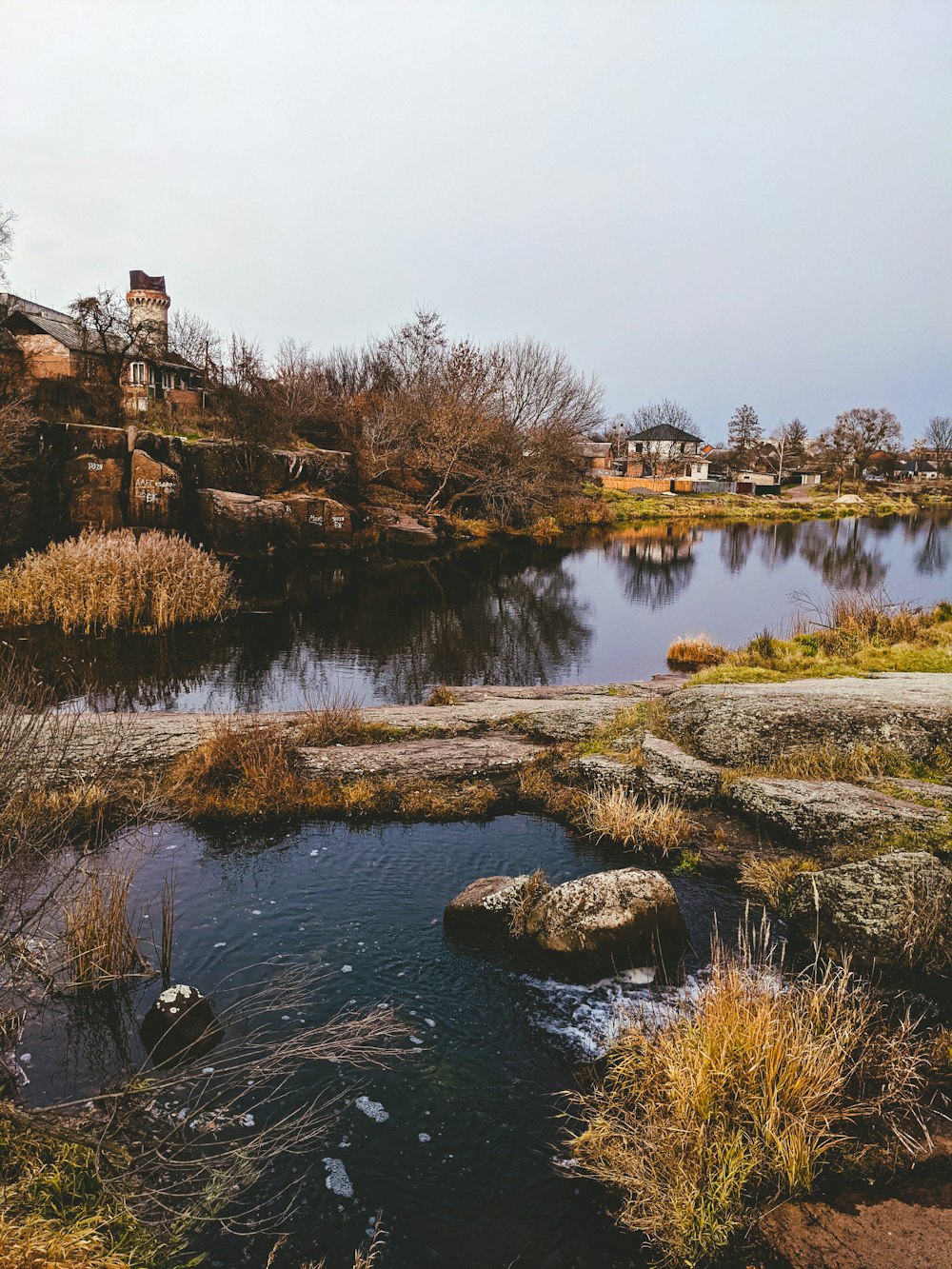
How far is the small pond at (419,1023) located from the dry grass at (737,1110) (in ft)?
1.27

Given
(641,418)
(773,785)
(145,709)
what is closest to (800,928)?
(773,785)

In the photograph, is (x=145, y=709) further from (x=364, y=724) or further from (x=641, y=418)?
(x=641, y=418)

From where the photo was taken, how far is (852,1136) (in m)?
5.12

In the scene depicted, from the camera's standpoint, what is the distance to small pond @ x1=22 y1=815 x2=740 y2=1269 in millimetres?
4988

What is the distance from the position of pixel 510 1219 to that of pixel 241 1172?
1777 millimetres

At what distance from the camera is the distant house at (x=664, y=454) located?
10744cm

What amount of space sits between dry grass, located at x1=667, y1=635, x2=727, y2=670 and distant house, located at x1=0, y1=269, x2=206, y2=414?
3462 cm

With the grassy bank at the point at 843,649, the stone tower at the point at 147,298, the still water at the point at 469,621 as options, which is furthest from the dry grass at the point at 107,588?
the stone tower at the point at 147,298

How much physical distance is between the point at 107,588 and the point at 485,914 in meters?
16.7

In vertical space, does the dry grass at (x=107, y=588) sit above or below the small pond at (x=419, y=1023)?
above

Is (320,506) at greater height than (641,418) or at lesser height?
lesser

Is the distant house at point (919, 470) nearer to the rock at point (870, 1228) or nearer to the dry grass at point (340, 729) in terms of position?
the dry grass at point (340, 729)

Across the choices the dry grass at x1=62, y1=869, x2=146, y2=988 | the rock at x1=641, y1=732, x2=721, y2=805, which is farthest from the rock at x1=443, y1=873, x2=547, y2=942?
the rock at x1=641, y1=732, x2=721, y2=805

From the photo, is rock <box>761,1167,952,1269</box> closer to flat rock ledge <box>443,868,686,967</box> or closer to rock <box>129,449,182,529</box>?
flat rock ledge <box>443,868,686,967</box>
